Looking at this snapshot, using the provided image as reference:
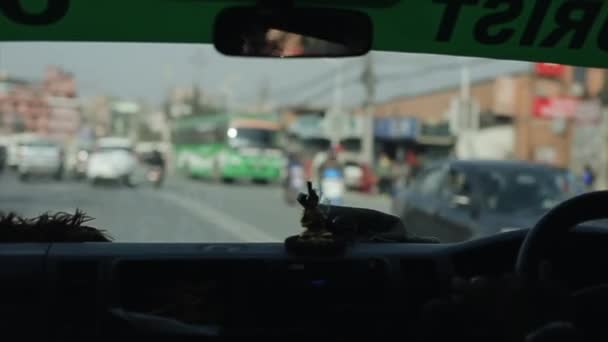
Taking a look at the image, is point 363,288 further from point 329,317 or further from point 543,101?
point 543,101

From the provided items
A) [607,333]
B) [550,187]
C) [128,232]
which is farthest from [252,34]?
[128,232]

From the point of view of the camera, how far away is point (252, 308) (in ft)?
10.4

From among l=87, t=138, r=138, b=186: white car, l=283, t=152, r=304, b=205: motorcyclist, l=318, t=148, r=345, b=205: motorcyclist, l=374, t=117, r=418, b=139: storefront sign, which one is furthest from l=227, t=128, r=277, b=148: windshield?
l=318, t=148, r=345, b=205: motorcyclist

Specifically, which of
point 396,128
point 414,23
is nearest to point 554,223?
point 414,23

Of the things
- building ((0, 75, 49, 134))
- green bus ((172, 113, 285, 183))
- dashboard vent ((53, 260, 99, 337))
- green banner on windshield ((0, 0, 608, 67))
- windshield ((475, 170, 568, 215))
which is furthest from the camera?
building ((0, 75, 49, 134))

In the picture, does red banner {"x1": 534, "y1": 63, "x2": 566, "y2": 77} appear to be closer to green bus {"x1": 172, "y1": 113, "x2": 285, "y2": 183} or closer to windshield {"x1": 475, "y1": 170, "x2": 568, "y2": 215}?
windshield {"x1": 475, "y1": 170, "x2": 568, "y2": 215}

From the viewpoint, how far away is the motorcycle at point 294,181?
23625mm

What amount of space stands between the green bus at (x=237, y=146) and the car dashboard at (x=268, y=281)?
112 ft

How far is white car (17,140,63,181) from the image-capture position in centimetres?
3893

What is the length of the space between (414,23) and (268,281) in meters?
0.89

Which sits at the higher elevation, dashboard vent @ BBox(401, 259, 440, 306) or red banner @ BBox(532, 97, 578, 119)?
red banner @ BBox(532, 97, 578, 119)

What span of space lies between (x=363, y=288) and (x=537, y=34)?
0.94m

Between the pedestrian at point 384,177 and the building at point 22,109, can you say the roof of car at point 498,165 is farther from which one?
the building at point 22,109

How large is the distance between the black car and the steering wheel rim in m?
7.19
